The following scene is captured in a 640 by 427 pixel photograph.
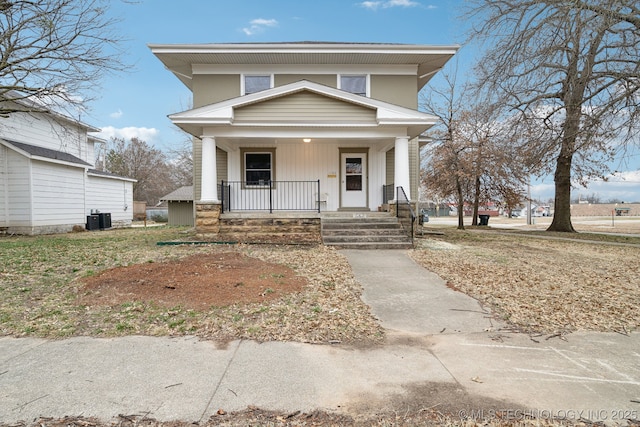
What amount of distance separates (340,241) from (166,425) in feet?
24.3

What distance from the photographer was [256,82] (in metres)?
13.3

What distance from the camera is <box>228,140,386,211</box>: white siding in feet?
43.6

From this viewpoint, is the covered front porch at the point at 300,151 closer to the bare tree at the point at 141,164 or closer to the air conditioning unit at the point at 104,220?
the air conditioning unit at the point at 104,220

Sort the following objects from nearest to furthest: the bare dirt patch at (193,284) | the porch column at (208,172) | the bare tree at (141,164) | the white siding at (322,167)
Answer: the bare dirt patch at (193,284) < the porch column at (208,172) < the white siding at (322,167) < the bare tree at (141,164)

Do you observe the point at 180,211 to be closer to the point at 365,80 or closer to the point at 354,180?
the point at 354,180

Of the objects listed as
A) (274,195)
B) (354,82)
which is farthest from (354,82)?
(274,195)

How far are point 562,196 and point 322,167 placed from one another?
508 inches

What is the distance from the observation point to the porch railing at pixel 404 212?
9.77 meters

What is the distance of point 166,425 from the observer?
228 centimetres

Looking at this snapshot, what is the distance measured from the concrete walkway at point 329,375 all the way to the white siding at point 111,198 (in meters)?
17.7

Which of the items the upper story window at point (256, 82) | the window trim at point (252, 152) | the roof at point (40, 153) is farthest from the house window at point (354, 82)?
the roof at point (40, 153)

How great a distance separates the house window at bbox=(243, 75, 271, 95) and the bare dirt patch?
845 cm

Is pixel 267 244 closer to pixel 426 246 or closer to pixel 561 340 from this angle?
pixel 426 246

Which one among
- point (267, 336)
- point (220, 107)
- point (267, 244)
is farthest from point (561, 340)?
point (220, 107)
